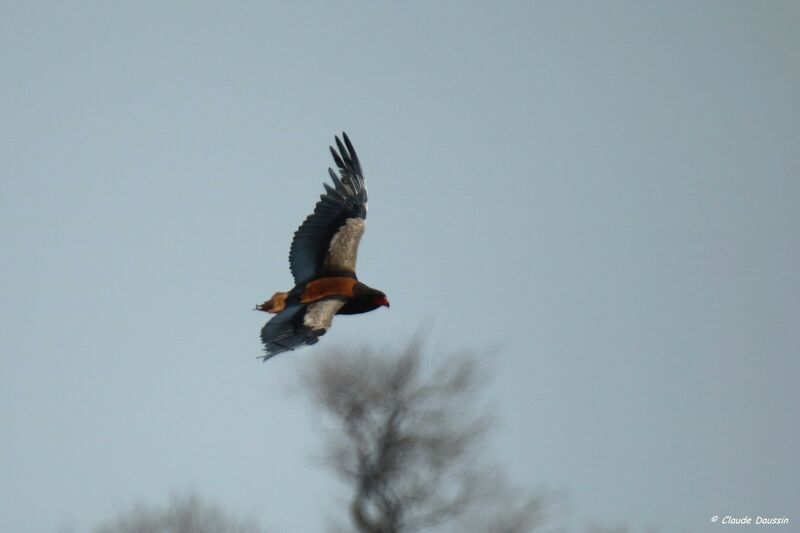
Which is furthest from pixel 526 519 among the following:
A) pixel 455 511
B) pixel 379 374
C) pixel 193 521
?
pixel 193 521

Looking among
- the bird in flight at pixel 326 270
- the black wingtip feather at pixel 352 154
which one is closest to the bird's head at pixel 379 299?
the bird in flight at pixel 326 270

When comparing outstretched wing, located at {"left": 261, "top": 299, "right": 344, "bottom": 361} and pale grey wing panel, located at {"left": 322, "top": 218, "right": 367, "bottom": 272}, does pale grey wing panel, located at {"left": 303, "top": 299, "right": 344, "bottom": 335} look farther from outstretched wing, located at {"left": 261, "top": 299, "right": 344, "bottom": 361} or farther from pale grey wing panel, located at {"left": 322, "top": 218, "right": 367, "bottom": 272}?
pale grey wing panel, located at {"left": 322, "top": 218, "right": 367, "bottom": 272}

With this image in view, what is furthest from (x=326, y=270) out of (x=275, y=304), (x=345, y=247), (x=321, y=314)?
(x=321, y=314)

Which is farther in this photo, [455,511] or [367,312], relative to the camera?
[367,312]

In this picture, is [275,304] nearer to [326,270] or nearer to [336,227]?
[326,270]

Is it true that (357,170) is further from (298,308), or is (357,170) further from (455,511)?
(455,511)

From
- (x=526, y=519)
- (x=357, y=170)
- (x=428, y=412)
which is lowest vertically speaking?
(x=526, y=519)

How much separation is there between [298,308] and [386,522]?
317 centimetres

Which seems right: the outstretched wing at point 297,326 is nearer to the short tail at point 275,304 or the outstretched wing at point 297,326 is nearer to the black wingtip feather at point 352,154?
the short tail at point 275,304

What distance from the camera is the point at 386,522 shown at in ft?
66.6

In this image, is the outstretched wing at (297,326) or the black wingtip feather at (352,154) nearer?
the outstretched wing at (297,326)

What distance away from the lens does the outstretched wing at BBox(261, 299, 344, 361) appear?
20188mm

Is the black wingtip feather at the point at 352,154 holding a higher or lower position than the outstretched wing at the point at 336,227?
higher

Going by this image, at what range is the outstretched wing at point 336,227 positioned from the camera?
76.0ft
